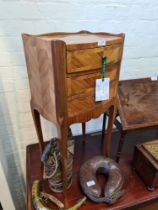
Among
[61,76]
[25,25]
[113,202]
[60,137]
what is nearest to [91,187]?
[113,202]

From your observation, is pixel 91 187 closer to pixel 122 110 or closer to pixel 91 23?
pixel 122 110

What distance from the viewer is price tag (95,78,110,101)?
696 mm

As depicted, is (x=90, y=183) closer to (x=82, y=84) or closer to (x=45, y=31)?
(x=82, y=84)

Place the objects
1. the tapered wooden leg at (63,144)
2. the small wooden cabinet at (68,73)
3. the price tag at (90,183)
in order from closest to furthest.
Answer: the small wooden cabinet at (68,73) < the tapered wooden leg at (63,144) < the price tag at (90,183)

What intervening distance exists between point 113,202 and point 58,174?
0.28m

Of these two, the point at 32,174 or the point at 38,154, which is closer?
the point at 32,174

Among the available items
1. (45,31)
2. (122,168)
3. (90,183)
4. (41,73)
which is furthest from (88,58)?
(122,168)

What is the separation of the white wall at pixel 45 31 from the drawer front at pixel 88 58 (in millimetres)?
426

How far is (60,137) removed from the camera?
2.31ft

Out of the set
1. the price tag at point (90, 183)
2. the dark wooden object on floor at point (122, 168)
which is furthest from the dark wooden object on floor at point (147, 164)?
the price tag at point (90, 183)

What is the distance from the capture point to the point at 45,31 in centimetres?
96

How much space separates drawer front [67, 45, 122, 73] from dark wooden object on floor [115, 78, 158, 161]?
0.35 m

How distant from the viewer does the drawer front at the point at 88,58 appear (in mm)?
593

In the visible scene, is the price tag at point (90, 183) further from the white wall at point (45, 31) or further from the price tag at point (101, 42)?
the price tag at point (101, 42)
